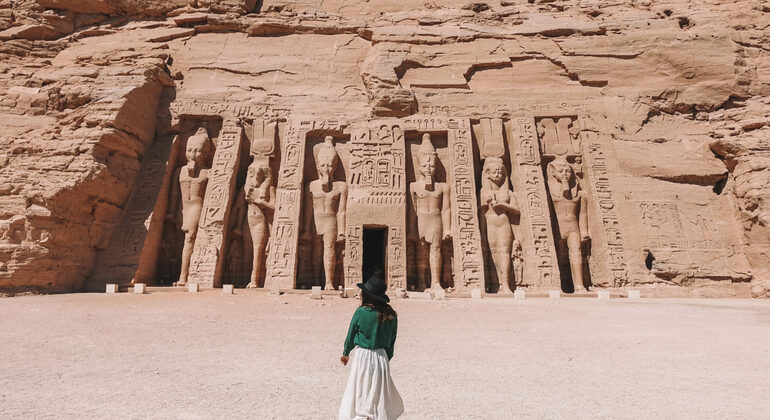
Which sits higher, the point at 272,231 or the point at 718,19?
the point at 718,19

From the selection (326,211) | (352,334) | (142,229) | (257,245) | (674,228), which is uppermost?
(326,211)

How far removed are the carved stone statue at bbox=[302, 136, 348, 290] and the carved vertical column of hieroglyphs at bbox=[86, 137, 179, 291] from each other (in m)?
3.99

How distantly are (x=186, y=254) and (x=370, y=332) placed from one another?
1049 cm

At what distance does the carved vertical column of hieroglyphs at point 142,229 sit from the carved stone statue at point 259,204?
7.79ft

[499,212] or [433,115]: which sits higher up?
[433,115]

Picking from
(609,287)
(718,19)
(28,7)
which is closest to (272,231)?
(609,287)

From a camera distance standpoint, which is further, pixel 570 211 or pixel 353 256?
pixel 570 211

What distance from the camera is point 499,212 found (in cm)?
1173

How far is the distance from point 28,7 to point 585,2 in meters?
19.2

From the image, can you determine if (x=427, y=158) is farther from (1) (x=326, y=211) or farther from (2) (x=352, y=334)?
(2) (x=352, y=334)

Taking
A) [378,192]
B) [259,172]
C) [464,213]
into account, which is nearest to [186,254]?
[259,172]

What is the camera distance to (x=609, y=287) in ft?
35.4

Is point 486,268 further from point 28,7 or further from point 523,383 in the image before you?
point 28,7

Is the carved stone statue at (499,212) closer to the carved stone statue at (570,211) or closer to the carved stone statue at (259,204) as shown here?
the carved stone statue at (570,211)
